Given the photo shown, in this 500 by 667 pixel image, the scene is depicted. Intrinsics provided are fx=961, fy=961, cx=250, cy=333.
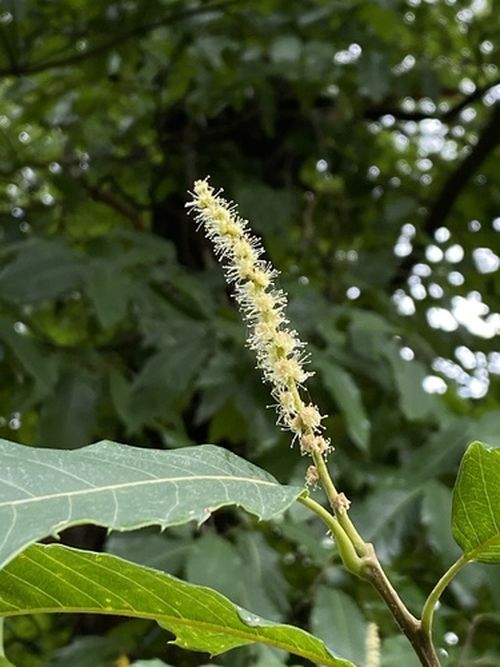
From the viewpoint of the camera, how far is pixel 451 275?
189 cm

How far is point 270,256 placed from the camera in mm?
1806

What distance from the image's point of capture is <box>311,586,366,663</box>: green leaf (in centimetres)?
102

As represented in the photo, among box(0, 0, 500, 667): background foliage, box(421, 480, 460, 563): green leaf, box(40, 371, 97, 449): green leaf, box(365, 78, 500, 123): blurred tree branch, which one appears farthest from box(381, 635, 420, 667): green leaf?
box(365, 78, 500, 123): blurred tree branch

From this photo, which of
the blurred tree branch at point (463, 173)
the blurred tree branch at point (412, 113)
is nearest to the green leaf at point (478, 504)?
the blurred tree branch at point (463, 173)

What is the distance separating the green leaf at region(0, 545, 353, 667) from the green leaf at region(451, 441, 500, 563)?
9 cm

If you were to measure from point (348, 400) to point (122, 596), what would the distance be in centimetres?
74

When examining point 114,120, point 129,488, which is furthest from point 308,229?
point 129,488

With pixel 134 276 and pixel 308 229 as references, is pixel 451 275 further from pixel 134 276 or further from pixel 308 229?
pixel 134 276

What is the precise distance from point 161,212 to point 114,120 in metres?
0.22

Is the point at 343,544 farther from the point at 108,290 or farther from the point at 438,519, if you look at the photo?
the point at 108,290

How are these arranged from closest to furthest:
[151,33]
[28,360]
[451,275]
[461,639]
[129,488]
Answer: [129,488] → [28,360] → [461,639] → [151,33] → [451,275]

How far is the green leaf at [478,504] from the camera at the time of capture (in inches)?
18.2

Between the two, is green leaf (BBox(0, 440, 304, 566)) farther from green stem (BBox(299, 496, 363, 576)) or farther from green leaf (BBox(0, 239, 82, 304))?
green leaf (BBox(0, 239, 82, 304))

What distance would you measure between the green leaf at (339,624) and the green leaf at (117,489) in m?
0.62
